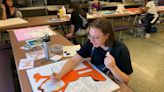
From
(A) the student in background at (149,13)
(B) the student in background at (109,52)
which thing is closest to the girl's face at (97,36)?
(B) the student in background at (109,52)

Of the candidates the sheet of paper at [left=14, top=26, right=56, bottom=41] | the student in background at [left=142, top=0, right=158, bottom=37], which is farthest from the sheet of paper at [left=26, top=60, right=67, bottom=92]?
the student in background at [left=142, top=0, right=158, bottom=37]

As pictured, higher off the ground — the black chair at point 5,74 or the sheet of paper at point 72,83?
the sheet of paper at point 72,83

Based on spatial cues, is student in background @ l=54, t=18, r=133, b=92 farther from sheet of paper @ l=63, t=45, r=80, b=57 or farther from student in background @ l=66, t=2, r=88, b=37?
student in background @ l=66, t=2, r=88, b=37

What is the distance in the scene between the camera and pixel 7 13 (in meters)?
3.68

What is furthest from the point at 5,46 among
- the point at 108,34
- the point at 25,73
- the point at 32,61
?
the point at 108,34

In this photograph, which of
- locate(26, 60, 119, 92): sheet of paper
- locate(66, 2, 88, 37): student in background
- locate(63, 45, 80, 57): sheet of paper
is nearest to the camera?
locate(26, 60, 119, 92): sheet of paper

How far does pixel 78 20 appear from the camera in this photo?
3393 mm

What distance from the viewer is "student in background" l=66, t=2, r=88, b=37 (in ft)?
11.0

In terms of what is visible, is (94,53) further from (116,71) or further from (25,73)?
(25,73)

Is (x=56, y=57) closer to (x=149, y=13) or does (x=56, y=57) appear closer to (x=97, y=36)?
(x=97, y=36)

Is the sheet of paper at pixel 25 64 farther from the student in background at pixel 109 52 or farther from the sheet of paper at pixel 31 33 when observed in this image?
the sheet of paper at pixel 31 33

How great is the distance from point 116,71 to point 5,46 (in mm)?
2132

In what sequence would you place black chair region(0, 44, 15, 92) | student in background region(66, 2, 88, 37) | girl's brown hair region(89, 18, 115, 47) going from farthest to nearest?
1. student in background region(66, 2, 88, 37)
2. black chair region(0, 44, 15, 92)
3. girl's brown hair region(89, 18, 115, 47)

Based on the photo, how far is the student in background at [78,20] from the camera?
334 centimetres
